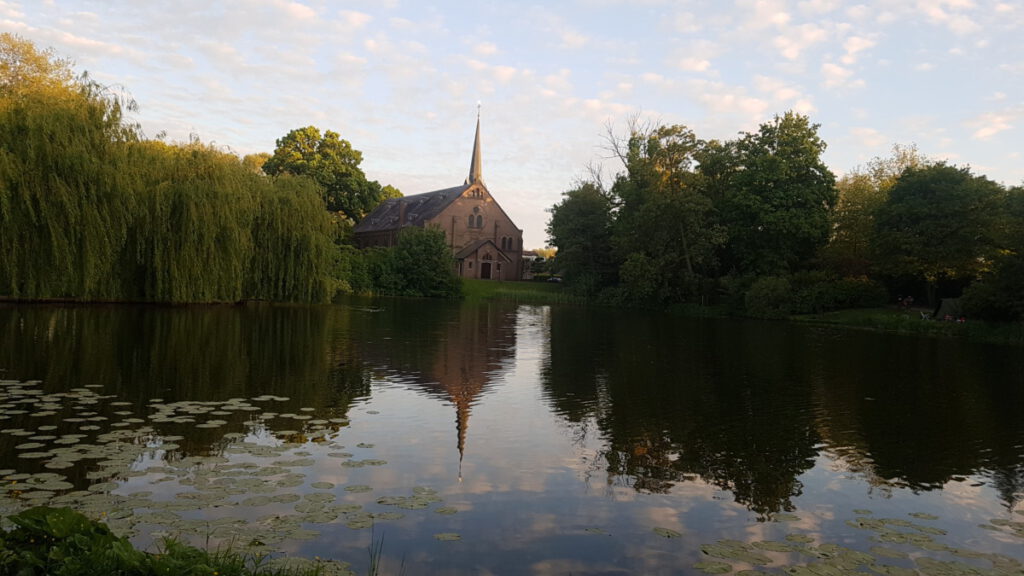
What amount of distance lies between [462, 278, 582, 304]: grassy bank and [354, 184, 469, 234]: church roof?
509 inches

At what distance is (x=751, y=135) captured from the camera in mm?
55312

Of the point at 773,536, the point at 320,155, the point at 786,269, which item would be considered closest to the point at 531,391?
the point at 773,536

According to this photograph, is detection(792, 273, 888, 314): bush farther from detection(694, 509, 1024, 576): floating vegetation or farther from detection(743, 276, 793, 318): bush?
detection(694, 509, 1024, 576): floating vegetation

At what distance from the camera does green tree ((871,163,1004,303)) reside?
137 ft

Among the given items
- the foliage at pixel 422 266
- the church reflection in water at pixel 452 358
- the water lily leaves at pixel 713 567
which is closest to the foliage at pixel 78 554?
the water lily leaves at pixel 713 567

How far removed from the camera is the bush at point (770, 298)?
46.8 meters

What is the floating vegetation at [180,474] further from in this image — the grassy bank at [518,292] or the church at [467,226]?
the church at [467,226]

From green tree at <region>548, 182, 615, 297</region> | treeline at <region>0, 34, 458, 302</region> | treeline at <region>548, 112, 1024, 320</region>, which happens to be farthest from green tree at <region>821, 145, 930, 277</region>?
treeline at <region>0, 34, 458, 302</region>

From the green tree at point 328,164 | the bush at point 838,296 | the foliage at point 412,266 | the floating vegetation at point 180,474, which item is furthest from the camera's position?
the green tree at point 328,164

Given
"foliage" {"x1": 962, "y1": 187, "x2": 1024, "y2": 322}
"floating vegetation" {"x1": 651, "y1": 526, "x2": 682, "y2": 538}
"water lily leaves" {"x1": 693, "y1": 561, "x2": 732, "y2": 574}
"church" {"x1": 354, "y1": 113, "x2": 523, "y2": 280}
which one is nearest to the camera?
"water lily leaves" {"x1": 693, "y1": 561, "x2": 732, "y2": 574}

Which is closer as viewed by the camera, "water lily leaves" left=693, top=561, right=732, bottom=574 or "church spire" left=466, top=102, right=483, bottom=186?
"water lily leaves" left=693, top=561, right=732, bottom=574

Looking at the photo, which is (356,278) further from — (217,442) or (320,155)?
(217,442)

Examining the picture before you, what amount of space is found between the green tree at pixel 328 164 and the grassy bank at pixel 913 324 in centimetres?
4980

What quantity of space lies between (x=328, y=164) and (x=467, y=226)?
62.6 feet
